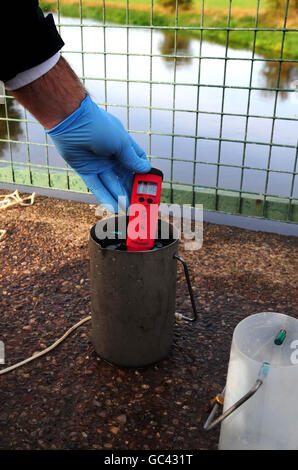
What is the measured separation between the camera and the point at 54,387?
1.98m

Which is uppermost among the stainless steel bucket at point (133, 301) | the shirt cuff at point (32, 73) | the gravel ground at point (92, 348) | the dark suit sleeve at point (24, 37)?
the dark suit sleeve at point (24, 37)

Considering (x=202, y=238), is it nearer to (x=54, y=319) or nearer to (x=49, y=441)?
(x=54, y=319)

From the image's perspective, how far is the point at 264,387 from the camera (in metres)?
1.37

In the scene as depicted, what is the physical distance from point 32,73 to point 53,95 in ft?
0.41

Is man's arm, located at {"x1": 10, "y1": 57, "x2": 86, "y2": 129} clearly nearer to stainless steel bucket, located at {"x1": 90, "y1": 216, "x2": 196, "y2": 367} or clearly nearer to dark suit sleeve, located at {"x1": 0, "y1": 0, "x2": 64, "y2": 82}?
dark suit sleeve, located at {"x1": 0, "y1": 0, "x2": 64, "y2": 82}

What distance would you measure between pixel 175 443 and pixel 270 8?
2.98 metres

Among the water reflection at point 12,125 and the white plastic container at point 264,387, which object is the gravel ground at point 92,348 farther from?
the water reflection at point 12,125

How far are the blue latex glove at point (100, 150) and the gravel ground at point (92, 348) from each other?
77cm

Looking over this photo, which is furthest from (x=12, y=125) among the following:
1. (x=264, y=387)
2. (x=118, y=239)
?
(x=264, y=387)

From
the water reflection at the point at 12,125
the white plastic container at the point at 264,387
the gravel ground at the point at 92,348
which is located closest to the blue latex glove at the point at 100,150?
the gravel ground at the point at 92,348

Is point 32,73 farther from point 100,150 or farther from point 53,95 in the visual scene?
point 100,150

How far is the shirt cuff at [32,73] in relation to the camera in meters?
1.61

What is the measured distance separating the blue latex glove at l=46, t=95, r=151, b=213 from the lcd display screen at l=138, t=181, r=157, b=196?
59 mm

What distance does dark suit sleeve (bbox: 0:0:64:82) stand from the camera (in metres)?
1.44
